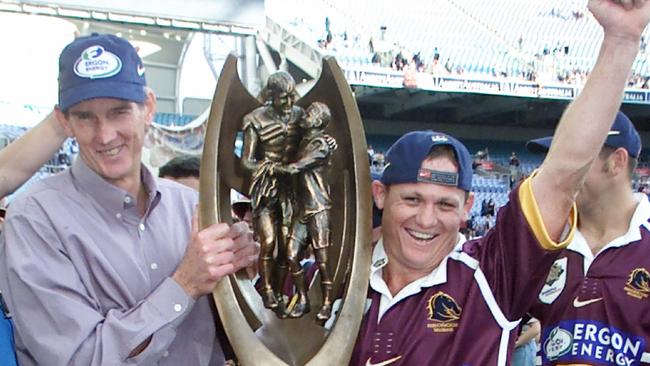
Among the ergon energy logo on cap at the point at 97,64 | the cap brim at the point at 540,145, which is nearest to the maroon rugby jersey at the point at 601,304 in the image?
the cap brim at the point at 540,145

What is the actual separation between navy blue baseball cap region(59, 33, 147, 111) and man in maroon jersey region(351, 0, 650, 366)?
610 mm

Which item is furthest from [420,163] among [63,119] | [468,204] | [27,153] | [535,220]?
[27,153]

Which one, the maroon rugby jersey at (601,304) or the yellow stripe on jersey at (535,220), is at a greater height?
the yellow stripe on jersey at (535,220)

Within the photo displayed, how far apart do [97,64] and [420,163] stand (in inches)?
28.4

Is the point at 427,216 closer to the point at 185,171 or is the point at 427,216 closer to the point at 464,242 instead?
the point at 464,242

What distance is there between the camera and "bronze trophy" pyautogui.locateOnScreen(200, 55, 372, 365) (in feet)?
5.27

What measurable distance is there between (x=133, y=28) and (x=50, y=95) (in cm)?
200

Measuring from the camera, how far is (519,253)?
154cm

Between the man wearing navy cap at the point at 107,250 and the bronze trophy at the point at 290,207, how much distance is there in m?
0.08

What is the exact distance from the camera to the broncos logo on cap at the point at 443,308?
63.5 inches

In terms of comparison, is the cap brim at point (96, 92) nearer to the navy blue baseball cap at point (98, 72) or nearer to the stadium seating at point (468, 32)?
the navy blue baseball cap at point (98, 72)

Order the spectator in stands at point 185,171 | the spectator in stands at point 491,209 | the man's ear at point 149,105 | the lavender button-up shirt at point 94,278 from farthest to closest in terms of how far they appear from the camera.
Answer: the spectator in stands at point 491,209 < the spectator in stands at point 185,171 < the man's ear at point 149,105 < the lavender button-up shirt at point 94,278

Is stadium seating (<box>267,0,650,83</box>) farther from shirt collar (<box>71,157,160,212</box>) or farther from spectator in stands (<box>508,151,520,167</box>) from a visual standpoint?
shirt collar (<box>71,157,160,212</box>)

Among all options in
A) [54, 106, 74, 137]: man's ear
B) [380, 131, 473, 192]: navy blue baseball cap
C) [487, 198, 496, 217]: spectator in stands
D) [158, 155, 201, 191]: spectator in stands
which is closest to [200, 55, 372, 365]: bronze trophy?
[380, 131, 473, 192]: navy blue baseball cap
